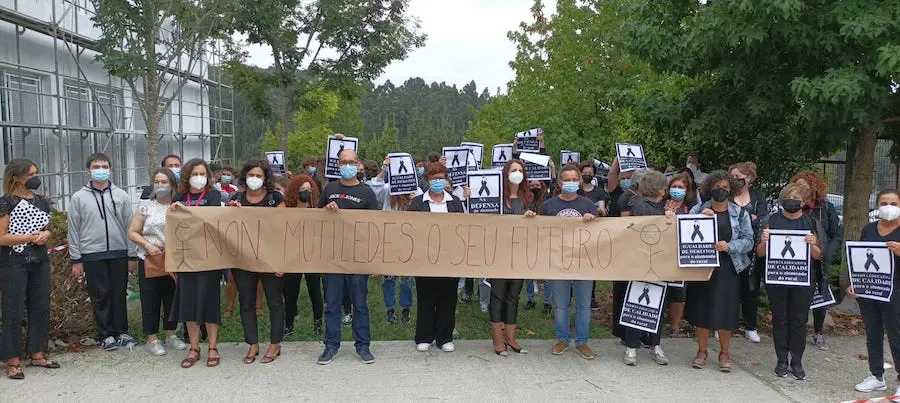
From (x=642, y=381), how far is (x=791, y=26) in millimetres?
3994

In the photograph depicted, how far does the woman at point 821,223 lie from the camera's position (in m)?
6.68

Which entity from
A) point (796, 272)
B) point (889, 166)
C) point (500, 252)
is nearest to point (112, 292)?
point (500, 252)

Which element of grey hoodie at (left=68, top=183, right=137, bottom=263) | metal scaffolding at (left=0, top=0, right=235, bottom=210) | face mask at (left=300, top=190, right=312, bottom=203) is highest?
metal scaffolding at (left=0, top=0, right=235, bottom=210)

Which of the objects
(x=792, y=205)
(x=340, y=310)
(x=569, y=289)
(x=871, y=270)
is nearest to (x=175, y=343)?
(x=340, y=310)

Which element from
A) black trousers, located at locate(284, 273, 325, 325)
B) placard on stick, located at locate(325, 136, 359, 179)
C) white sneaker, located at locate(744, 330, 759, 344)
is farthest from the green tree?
white sneaker, located at locate(744, 330, 759, 344)

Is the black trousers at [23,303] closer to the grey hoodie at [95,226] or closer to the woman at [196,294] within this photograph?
the grey hoodie at [95,226]

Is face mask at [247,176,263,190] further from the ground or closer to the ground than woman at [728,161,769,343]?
further from the ground

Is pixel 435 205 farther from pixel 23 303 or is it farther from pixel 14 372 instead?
pixel 14 372

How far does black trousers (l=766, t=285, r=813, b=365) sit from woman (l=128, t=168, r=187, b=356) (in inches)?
216

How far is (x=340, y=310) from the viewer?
641 centimetres

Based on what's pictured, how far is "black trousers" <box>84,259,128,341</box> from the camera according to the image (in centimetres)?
653

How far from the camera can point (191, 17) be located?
1520cm

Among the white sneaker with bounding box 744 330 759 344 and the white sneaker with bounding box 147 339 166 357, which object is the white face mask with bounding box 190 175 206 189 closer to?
the white sneaker with bounding box 147 339 166 357

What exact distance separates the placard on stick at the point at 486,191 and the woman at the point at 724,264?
1926 millimetres
